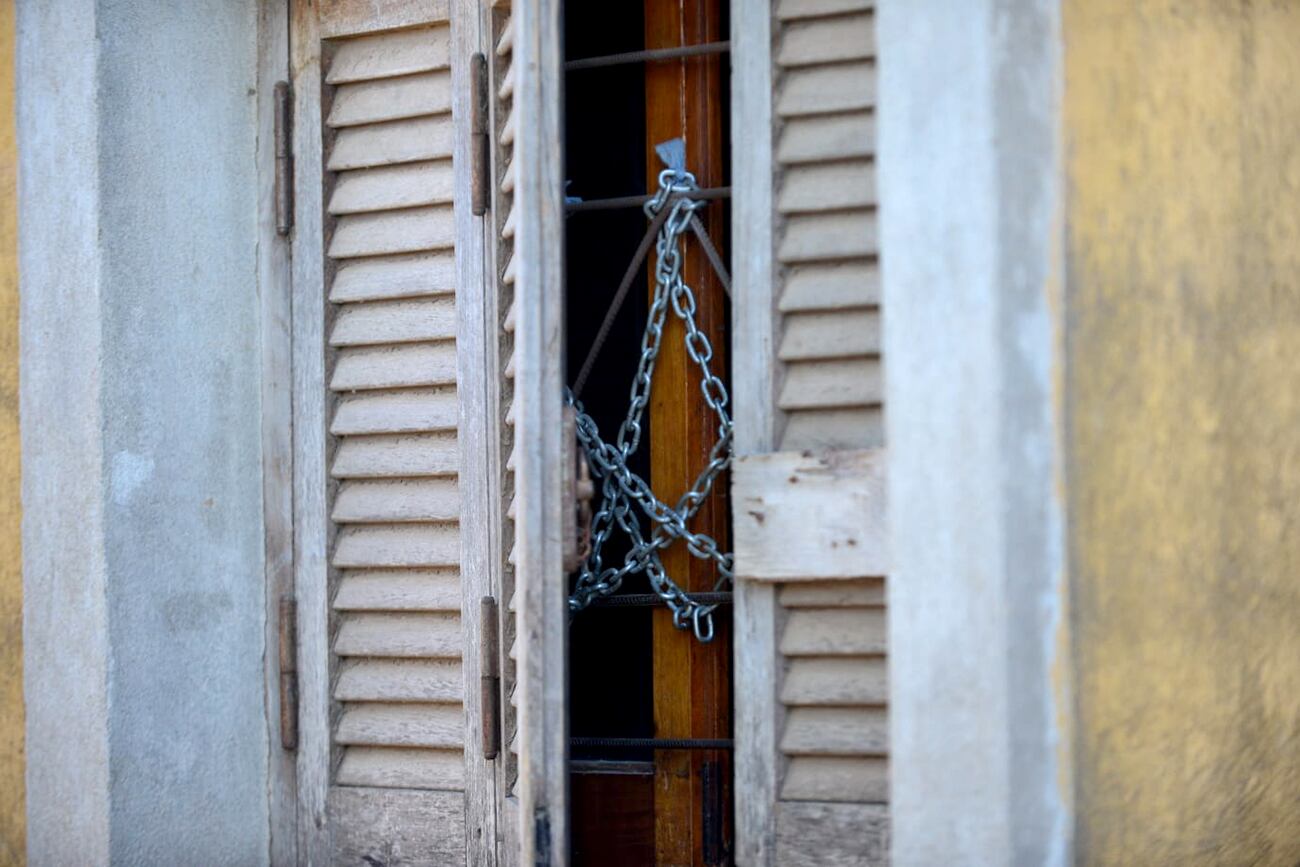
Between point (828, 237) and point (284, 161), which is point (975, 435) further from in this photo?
point (284, 161)

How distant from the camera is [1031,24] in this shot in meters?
2.99

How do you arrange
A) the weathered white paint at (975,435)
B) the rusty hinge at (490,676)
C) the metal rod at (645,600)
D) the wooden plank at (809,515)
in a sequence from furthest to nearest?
the metal rod at (645,600)
the rusty hinge at (490,676)
the wooden plank at (809,515)
the weathered white paint at (975,435)

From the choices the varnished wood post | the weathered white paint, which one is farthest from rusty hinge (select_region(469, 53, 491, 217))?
the weathered white paint

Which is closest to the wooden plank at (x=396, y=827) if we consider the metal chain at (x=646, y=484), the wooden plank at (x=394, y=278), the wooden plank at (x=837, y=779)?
the metal chain at (x=646, y=484)

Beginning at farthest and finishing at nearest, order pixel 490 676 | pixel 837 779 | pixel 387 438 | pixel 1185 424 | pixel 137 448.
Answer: pixel 387 438
pixel 137 448
pixel 490 676
pixel 837 779
pixel 1185 424

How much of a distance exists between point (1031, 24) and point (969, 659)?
107cm

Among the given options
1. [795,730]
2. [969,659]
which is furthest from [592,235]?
[969,659]

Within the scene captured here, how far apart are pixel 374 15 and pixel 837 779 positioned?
2.00 metres

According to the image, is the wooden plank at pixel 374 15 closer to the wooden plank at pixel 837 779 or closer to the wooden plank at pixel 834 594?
the wooden plank at pixel 834 594

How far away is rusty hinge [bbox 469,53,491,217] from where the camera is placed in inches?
152

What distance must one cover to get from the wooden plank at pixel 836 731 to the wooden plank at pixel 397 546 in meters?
0.89

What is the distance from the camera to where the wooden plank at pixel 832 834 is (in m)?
3.37

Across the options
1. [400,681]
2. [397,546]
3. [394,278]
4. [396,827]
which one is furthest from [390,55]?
[396,827]

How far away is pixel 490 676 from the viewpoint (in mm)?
3824
